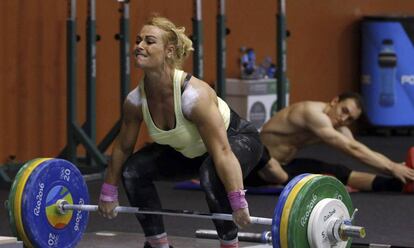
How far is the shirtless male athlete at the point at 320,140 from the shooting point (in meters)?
7.61

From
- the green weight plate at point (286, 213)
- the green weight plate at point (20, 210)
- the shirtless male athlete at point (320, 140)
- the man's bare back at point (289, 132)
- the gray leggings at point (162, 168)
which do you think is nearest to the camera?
the green weight plate at point (286, 213)

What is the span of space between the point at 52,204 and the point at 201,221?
161 centimetres

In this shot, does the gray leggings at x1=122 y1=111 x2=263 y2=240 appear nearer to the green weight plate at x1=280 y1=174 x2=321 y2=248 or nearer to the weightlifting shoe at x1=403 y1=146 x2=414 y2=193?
the green weight plate at x1=280 y1=174 x2=321 y2=248

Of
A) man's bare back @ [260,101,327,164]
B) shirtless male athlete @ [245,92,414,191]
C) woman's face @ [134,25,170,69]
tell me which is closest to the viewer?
woman's face @ [134,25,170,69]

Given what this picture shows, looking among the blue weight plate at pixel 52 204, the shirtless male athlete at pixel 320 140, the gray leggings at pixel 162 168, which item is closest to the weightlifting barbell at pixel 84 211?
the blue weight plate at pixel 52 204

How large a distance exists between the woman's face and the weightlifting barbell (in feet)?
2.09

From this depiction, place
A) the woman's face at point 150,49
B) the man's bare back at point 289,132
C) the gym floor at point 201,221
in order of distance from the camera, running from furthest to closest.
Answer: the man's bare back at point 289,132 < the gym floor at point 201,221 < the woman's face at point 150,49

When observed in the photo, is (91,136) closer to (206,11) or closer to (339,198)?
(206,11)

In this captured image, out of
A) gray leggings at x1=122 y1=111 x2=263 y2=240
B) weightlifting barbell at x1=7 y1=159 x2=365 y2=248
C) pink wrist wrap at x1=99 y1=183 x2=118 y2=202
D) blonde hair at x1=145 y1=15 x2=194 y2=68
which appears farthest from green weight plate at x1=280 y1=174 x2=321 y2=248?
pink wrist wrap at x1=99 y1=183 x2=118 y2=202

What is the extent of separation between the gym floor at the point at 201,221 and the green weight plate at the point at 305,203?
69 centimetres

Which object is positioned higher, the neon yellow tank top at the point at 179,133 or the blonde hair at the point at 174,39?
the blonde hair at the point at 174,39

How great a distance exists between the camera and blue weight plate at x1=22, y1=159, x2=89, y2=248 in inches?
214

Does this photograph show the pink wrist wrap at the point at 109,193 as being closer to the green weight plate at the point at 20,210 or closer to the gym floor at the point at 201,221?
the green weight plate at the point at 20,210

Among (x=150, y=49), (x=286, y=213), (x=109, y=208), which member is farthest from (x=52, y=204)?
(x=286, y=213)
